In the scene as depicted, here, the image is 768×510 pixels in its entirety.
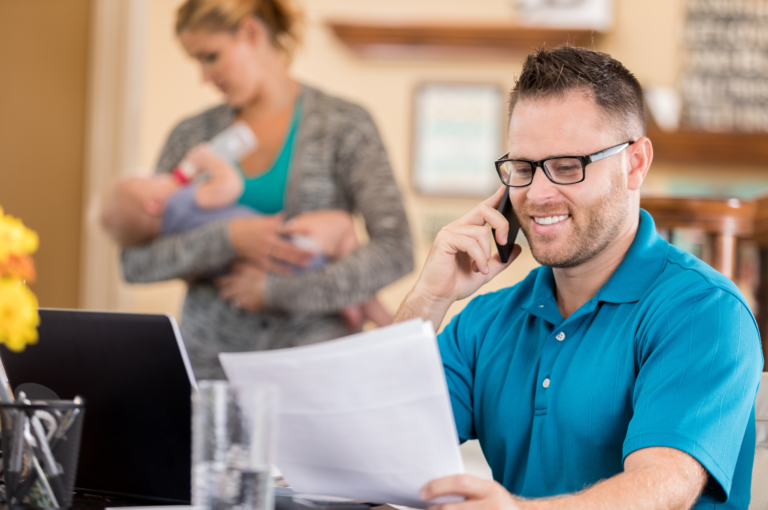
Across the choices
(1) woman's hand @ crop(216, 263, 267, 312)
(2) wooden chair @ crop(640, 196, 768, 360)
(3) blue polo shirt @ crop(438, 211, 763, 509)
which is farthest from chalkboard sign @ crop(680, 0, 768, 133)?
(3) blue polo shirt @ crop(438, 211, 763, 509)

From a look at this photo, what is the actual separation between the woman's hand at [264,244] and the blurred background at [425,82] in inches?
61.4

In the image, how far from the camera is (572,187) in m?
1.07

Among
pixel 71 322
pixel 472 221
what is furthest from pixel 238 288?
pixel 71 322

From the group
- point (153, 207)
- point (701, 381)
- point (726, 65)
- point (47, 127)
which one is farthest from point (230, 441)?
point (726, 65)

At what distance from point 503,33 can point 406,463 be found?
3085 mm

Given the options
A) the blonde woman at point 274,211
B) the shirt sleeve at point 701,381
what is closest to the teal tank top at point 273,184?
the blonde woman at point 274,211

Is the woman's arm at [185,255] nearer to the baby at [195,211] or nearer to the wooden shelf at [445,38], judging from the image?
the baby at [195,211]

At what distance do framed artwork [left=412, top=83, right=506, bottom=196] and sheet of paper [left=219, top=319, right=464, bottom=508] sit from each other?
2.97 metres

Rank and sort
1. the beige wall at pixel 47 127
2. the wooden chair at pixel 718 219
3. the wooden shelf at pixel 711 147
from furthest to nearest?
1. the wooden shelf at pixel 711 147
2. the beige wall at pixel 47 127
3. the wooden chair at pixel 718 219

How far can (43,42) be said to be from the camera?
3004mm

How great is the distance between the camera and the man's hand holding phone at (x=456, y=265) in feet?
3.84

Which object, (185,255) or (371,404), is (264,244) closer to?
(185,255)

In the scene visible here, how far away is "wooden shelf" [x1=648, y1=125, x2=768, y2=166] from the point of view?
11.3 ft

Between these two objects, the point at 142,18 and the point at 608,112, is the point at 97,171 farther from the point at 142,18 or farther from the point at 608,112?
the point at 608,112
